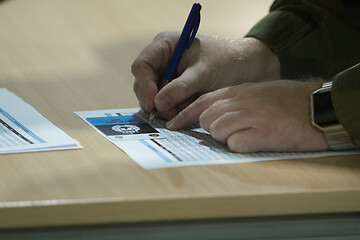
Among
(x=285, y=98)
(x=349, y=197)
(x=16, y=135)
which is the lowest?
(x=349, y=197)

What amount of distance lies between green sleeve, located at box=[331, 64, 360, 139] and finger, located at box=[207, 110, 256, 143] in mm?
136

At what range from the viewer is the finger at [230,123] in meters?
0.99

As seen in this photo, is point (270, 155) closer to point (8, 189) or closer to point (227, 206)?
point (227, 206)

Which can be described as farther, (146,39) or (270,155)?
(146,39)

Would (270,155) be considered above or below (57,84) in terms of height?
below

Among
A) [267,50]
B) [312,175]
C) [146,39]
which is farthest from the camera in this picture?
[146,39]

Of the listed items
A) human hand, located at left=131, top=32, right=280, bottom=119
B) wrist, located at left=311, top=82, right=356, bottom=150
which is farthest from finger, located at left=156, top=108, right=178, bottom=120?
wrist, located at left=311, top=82, right=356, bottom=150

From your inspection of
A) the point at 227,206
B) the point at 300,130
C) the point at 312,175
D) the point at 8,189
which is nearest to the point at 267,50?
the point at 300,130

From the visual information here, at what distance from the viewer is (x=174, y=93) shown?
1.12 meters

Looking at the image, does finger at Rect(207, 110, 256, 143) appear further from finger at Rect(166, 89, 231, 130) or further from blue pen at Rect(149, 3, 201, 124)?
blue pen at Rect(149, 3, 201, 124)

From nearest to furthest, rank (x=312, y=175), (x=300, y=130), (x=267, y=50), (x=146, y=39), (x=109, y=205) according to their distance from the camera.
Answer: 1. (x=109, y=205)
2. (x=312, y=175)
3. (x=300, y=130)
4. (x=267, y=50)
5. (x=146, y=39)

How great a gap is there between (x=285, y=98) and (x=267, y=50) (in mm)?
354

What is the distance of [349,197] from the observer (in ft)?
2.70

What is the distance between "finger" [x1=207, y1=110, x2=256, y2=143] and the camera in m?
0.99
